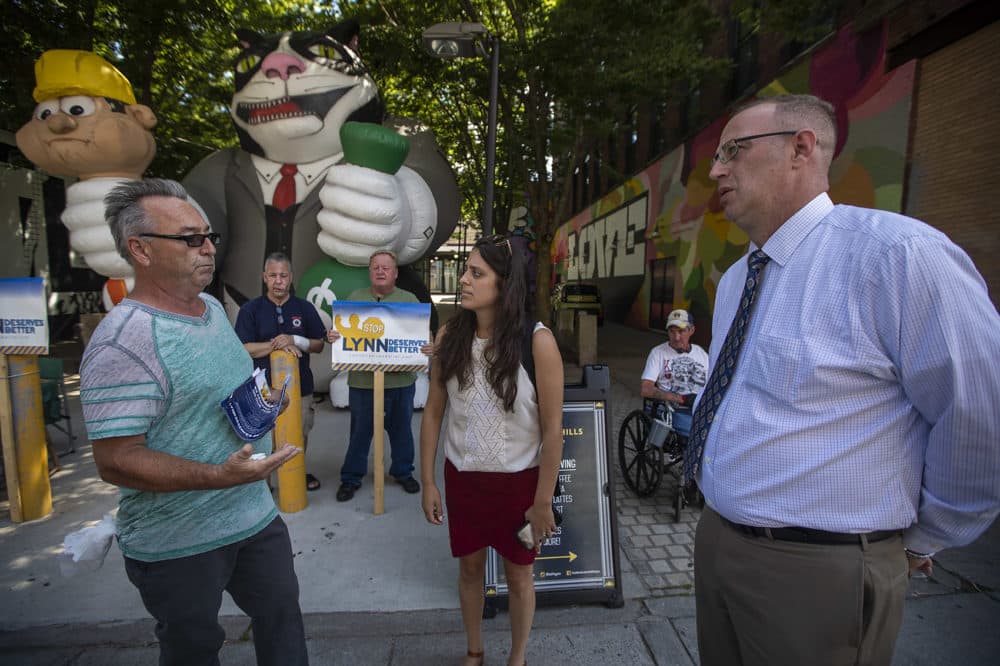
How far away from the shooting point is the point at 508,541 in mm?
2150

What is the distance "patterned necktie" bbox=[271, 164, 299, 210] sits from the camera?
596 cm

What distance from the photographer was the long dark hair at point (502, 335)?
2062mm

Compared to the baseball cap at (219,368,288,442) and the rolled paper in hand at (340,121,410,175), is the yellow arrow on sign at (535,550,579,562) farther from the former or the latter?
the rolled paper in hand at (340,121,410,175)

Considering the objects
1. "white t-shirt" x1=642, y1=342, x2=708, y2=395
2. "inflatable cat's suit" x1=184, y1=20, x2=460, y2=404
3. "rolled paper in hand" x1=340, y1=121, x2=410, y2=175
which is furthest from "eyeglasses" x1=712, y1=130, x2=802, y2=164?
"rolled paper in hand" x1=340, y1=121, x2=410, y2=175

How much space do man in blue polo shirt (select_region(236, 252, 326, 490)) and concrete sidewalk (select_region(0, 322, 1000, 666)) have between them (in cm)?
122

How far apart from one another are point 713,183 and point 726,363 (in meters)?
11.9

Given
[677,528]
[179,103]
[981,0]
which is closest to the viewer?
[677,528]

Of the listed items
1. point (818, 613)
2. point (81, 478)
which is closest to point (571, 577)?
point (818, 613)

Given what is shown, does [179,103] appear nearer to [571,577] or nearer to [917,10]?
[571,577]

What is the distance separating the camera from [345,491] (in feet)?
13.9

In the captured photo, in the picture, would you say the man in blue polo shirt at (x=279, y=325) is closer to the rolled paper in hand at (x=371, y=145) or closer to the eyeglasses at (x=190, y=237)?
the rolled paper in hand at (x=371, y=145)

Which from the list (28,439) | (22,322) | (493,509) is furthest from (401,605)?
(22,322)

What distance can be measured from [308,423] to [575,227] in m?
24.3

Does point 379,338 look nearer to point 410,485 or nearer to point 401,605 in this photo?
point 410,485
